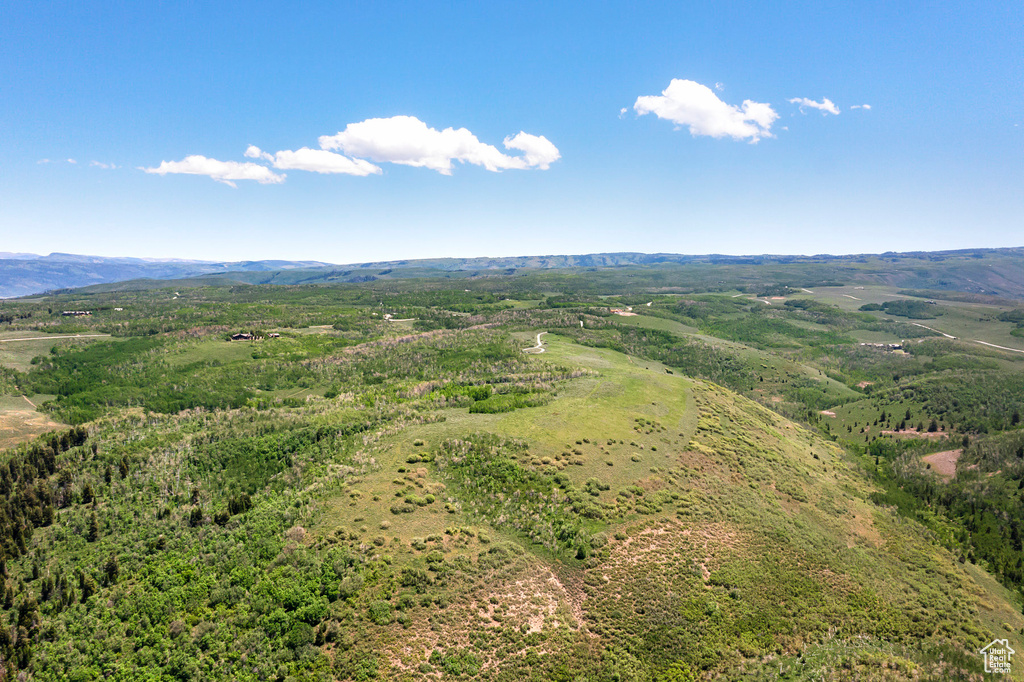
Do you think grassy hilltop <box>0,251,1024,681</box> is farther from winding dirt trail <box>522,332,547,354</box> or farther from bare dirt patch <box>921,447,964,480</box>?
winding dirt trail <box>522,332,547,354</box>

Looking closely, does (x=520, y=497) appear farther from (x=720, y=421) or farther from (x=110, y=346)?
(x=110, y=346)

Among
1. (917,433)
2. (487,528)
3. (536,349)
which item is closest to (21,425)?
(487,528)

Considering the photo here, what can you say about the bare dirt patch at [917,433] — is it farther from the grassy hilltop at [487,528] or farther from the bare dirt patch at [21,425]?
the bare dirt patch at [21,425]

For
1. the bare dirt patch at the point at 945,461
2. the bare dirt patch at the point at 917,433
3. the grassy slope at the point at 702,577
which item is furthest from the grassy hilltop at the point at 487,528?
the bare dirt patch at the point at 945,461

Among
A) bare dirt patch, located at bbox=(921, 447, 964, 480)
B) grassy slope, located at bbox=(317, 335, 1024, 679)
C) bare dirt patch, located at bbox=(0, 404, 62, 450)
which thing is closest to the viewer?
grassy slope, located at bbox=(317, 335, 1024, 679)

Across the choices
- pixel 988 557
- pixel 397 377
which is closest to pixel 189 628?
pixel 397 377

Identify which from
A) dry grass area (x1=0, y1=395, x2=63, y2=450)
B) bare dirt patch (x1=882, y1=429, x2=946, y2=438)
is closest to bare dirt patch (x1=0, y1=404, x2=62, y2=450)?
dry grass area (x1=0, y1=395, x2=63, y2=450)

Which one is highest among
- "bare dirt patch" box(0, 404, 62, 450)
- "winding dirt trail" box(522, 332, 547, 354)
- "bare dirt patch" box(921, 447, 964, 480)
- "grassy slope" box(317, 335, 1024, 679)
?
"winding dirt trail" box(522, 332, 547, 354)
